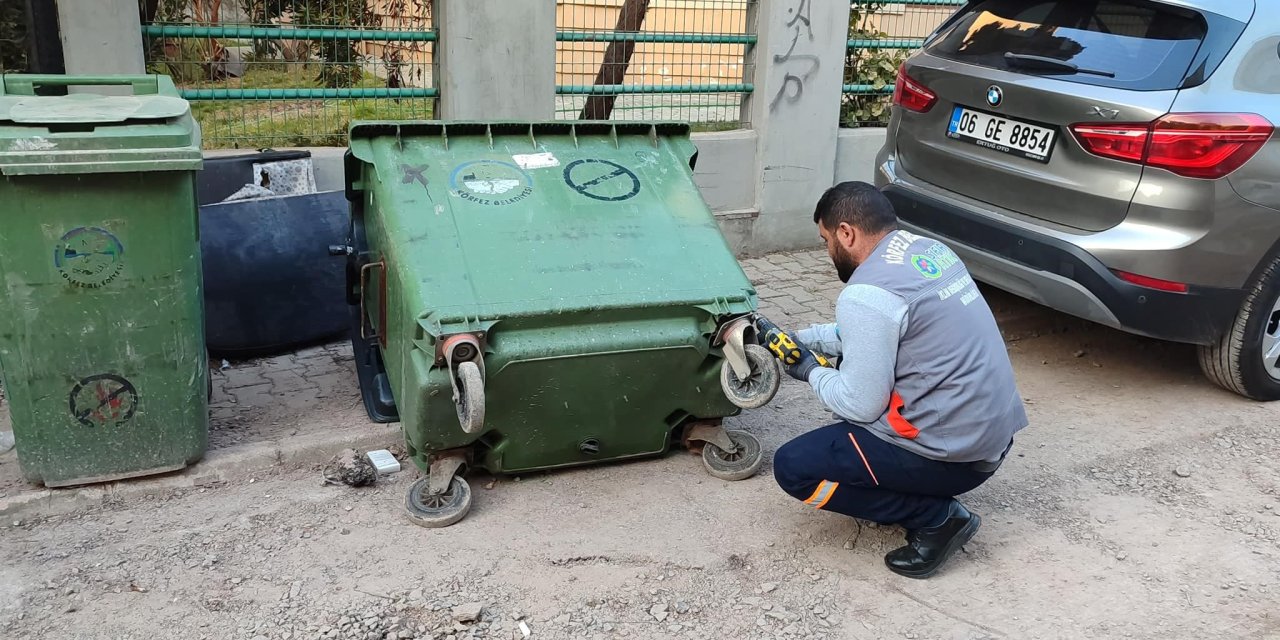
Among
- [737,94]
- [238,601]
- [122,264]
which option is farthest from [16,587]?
[737,94]

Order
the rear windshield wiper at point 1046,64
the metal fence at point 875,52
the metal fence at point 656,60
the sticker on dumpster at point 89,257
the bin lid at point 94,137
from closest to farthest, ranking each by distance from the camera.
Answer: the bin lid at point 94,137
the sticker on dumpster at point 89,257
the rear windshield wiper at point 1046,64
the metal fence at point 656,60
the metal fence at point 875,52

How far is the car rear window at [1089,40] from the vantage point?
4160mm

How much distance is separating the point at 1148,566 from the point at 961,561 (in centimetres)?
60

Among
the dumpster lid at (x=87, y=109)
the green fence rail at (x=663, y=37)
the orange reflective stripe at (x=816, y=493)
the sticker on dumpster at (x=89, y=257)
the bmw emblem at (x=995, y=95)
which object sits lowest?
the orange reflective stripe at (x=816, y=493)

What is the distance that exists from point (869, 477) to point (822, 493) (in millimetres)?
161

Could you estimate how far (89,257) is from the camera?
3.25m

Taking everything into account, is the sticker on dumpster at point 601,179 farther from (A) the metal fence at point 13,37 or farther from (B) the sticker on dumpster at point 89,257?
(A) the metal fence at point 13,37

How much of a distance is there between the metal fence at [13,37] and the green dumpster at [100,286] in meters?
1.52

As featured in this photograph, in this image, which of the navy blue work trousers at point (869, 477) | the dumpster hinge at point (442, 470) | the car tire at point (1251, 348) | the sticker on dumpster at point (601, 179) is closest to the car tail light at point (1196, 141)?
the car tire at point (1251, 348)

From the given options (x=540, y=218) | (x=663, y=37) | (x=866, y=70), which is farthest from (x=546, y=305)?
(x=866, y=70)

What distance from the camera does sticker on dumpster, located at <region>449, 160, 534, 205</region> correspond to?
3625mm

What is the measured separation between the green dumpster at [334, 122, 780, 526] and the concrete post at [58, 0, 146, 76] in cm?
161

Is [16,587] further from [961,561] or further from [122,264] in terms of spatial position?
[961,561]

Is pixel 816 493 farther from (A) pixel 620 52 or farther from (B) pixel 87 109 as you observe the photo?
(A) pixel 620 52
